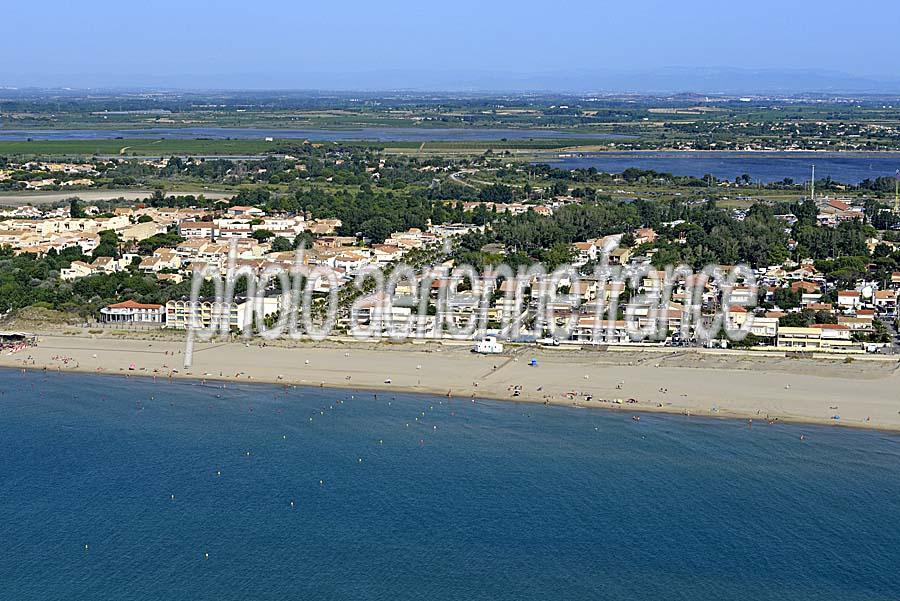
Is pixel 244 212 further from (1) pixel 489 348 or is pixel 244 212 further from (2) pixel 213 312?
(1) pixel 489 348

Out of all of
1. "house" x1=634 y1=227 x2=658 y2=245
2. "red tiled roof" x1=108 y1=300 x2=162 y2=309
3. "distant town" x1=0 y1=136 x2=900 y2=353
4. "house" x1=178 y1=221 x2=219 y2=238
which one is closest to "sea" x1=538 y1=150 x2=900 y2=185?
"distant town" x1=0 y1=136 x2=900 y2=353

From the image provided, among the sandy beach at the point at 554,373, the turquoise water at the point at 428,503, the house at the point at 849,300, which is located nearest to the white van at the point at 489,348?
the sandy beach at the point at 554,373

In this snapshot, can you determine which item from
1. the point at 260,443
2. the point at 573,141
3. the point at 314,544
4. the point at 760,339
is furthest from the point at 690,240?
the point at 573,141

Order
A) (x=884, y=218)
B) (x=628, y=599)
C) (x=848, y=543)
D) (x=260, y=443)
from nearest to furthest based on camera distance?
(x=628, y=599), (x=848, y=543), (x=260, y=443), (x=884, y=218)

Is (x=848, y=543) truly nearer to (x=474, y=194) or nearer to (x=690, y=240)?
(x=690, y=240)

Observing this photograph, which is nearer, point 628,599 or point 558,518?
point 628,599

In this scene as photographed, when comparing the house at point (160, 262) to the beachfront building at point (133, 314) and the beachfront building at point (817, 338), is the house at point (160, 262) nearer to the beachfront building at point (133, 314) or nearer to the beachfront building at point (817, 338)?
the beachfront building at point (133, 314)
